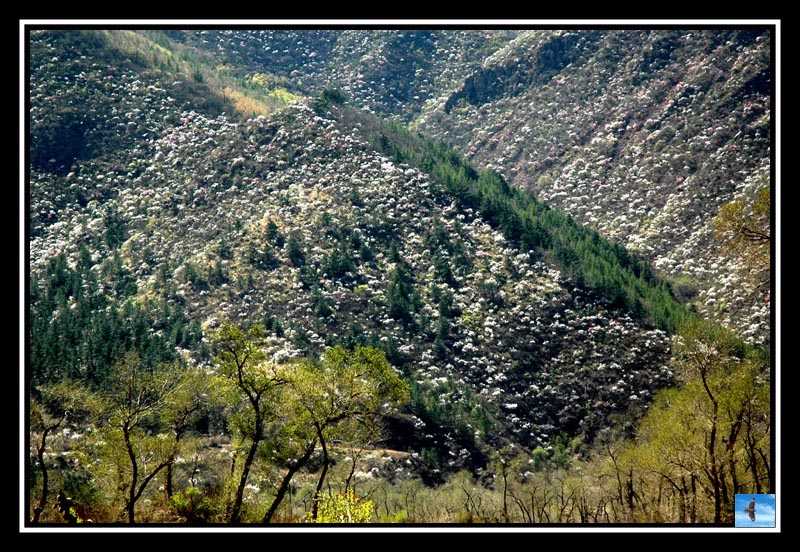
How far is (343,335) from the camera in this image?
72.5m

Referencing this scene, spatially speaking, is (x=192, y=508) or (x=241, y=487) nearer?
(x=241, y=487)

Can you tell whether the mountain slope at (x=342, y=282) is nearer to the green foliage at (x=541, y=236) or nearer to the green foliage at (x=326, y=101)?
the green foliage at (x=326, y=101)

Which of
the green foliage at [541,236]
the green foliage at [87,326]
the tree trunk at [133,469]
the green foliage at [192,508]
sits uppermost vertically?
the green foliage at [541,236]

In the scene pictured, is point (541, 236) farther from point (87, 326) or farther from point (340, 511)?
point (340, 511)

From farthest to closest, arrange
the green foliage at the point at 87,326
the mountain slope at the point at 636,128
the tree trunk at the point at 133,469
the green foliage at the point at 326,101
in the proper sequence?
the green foliage at the point at 326,101 → the mountain slope at the point at 636,128 → the green foliage at the point at 87,326 → the tree trunk at the point at 133,469

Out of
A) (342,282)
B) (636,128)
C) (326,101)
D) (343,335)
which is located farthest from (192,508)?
(636,128)

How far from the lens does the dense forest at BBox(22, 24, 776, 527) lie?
131 ft

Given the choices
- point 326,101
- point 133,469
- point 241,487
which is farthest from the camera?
point 326,101

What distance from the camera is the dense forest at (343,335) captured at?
39844mm

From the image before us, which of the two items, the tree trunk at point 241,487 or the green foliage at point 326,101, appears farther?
the green foliage at point 326,101

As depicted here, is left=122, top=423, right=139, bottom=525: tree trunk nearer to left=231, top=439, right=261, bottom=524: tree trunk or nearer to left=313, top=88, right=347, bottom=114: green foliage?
left=231, top=439, right=261, bottom=524: tree trunk
